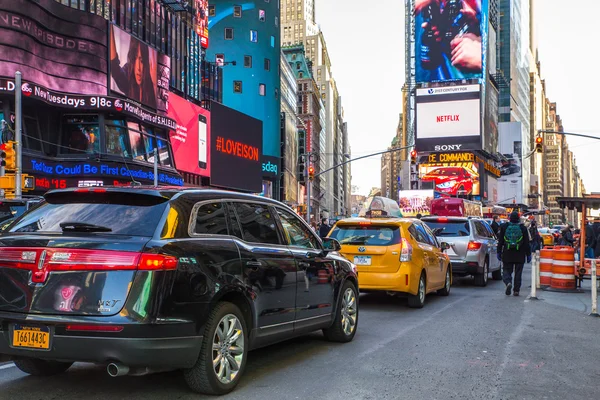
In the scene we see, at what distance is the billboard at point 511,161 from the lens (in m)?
156

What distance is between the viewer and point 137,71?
128 ft

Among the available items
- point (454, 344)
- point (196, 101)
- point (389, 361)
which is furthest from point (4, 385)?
point (196, 101)

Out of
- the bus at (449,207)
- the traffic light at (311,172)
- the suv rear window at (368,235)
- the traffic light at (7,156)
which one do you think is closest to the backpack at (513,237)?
the suv rear window at (368,235)

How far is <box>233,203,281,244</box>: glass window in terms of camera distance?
619cm

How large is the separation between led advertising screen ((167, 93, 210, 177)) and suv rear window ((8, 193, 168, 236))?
39.0 m

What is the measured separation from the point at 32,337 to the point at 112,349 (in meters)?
0.67

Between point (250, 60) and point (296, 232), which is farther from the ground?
point (250, 60)

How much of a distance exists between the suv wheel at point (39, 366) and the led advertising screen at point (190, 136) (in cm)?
3865

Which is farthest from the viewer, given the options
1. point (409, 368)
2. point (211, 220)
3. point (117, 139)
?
point (117, 139)

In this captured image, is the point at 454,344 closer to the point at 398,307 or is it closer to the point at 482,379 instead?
the point at 482,379

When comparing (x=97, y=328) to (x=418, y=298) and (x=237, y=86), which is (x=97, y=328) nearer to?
(x=418, y=298)

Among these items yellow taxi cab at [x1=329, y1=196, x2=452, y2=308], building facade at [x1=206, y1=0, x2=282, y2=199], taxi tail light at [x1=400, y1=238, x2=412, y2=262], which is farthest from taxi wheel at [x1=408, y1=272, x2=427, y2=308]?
building facade at [x1=206, y1=0, x2=282, y2=199]

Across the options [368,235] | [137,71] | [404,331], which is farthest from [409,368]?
[137,71]

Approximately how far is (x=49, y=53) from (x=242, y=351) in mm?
30550
